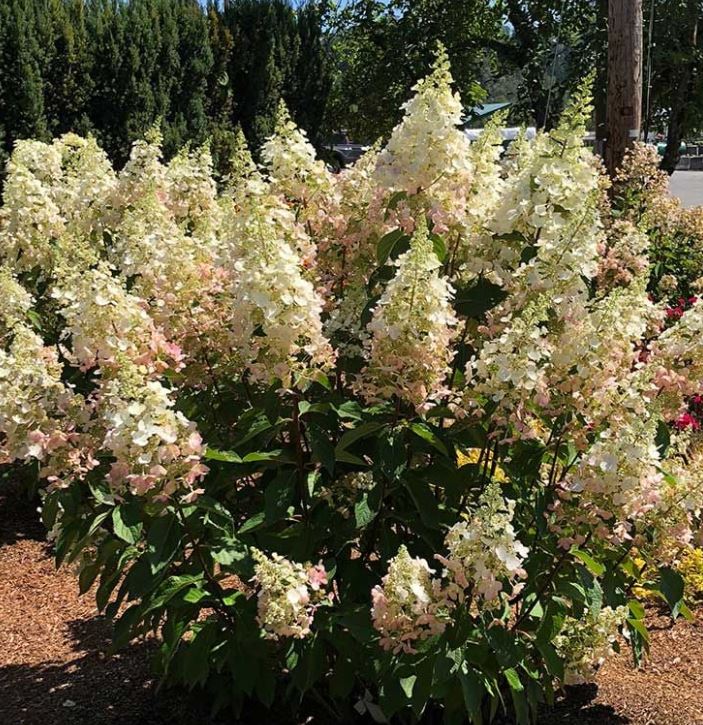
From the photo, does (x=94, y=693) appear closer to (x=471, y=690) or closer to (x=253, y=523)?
(x=253, y=523)

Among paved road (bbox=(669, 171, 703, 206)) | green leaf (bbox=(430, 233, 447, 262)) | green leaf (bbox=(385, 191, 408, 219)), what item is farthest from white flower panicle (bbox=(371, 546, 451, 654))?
paved road (bbox=(669, 171, 703, 206))

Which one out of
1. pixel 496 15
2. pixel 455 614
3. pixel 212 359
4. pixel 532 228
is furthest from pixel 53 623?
pixel 496 15

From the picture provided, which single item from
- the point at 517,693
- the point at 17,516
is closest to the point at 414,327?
the point at 517,693

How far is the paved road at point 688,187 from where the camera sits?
76.6ft

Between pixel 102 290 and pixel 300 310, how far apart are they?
1.53ft

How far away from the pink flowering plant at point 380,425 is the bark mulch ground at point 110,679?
0.40m

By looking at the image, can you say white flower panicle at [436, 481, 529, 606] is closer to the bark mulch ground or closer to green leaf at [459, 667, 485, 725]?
green leaf at [459, 667, 485, 725]

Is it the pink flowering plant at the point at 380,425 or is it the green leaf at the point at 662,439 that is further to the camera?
the green leaf at the point at 662,439

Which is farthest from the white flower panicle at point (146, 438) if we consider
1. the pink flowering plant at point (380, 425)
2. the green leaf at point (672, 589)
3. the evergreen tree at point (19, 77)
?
the evergreen tree at point (19, 77)

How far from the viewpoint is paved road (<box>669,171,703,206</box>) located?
23344mm

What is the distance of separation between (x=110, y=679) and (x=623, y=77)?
5.39m

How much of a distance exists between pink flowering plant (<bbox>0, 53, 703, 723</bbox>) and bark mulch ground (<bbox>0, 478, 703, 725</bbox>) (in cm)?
40

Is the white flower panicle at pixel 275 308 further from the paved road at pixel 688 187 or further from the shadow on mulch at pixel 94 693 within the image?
the paved road at pixel 688 187

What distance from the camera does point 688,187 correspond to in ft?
93.1
